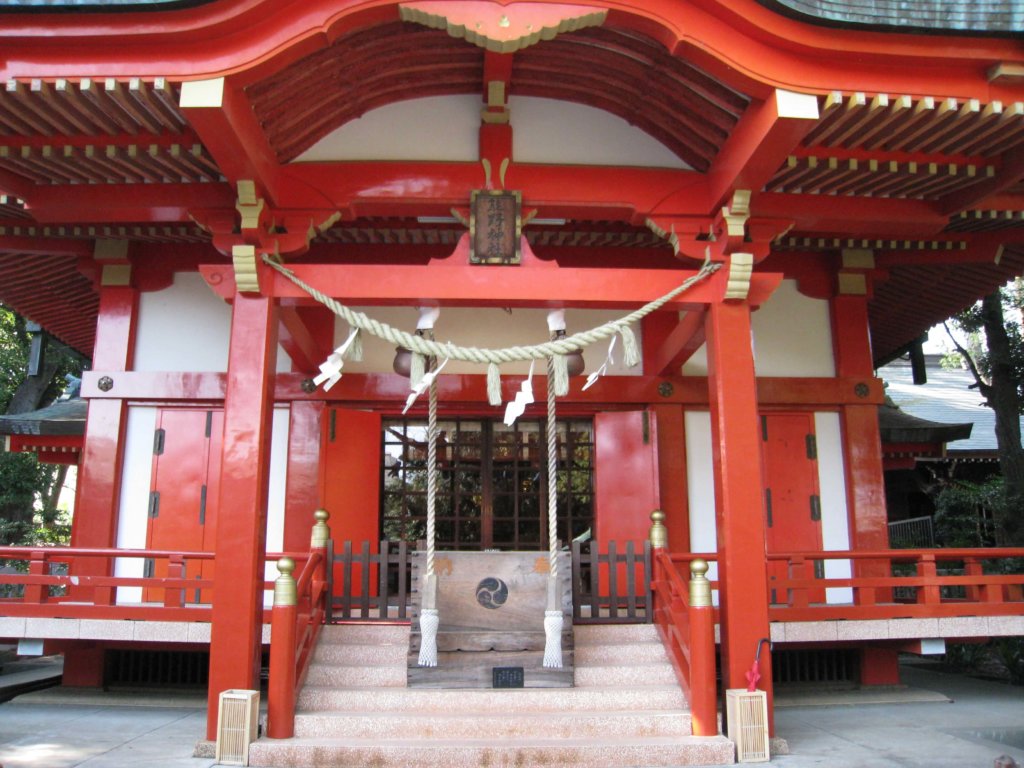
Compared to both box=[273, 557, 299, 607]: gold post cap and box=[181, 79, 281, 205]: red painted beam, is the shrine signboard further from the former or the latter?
box=[273, 557, 299, 607]: gold post cap

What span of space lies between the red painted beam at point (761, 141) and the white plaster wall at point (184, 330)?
181 inches

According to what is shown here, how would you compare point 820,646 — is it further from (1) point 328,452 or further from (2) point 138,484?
(2) point 138,484

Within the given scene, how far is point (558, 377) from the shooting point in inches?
255

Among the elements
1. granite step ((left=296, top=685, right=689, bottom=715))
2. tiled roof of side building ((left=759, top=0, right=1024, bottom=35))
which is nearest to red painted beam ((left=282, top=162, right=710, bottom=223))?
tiled roof of side building ((left=759, top=0, right=1024, bottom=35))

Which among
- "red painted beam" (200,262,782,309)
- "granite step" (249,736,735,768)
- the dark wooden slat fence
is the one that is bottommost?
"granite step" (249,736,735,768)

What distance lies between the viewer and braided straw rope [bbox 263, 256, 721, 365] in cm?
589

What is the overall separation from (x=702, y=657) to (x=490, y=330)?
403cm

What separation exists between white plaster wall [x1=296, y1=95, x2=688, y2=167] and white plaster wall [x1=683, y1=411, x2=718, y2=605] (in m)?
2.78

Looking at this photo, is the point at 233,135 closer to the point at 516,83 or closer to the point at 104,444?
the point at 516,83

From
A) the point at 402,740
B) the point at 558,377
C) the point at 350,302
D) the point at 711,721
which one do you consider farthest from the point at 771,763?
the point at 350,302

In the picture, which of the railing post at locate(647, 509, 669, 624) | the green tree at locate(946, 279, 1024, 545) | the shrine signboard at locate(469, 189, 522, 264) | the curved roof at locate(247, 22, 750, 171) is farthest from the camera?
the green tree at locate(946, 279, 1024, 545)

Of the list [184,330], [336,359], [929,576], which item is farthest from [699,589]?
[184,330]

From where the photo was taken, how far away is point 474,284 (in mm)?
6207

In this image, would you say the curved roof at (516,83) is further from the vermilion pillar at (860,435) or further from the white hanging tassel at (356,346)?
the vermilion pillar at (860,435)
